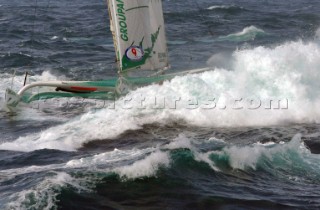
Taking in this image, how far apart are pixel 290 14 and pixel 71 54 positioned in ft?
81.6

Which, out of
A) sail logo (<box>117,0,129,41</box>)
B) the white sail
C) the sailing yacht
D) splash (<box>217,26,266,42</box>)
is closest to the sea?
the sailing yacht

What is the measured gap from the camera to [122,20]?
22.8 metres

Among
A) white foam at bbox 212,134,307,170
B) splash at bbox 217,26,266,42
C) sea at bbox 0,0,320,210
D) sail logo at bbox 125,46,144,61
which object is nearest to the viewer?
sea at bbox 0,0,320,210

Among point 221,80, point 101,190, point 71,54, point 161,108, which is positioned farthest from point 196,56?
point 101,190

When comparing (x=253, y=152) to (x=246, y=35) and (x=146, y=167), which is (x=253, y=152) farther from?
(x=246, y=35)

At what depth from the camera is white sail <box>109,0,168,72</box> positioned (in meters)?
22.8

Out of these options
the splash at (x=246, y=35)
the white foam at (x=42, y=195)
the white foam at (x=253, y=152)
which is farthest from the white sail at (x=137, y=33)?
the splash at (x=246, y=35)

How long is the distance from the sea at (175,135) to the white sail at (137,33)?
1489 mm

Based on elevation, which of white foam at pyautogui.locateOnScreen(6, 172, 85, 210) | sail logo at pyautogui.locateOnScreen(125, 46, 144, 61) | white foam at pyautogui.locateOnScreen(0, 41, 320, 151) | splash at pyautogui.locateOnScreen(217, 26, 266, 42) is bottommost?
white foam at pyautogui.locateOnScreen(6, 172, 85, 210)

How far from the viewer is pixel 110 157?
15539 mm

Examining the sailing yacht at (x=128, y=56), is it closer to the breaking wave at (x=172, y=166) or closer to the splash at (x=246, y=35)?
the breaking wave at (x=172, y=166)

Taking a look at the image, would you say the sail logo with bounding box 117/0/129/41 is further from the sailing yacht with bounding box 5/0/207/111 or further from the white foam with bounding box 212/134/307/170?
the white foam with bounding box 212/134/307/170

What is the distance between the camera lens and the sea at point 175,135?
12656 mm

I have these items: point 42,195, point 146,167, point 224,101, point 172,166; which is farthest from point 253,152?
point 224,101
